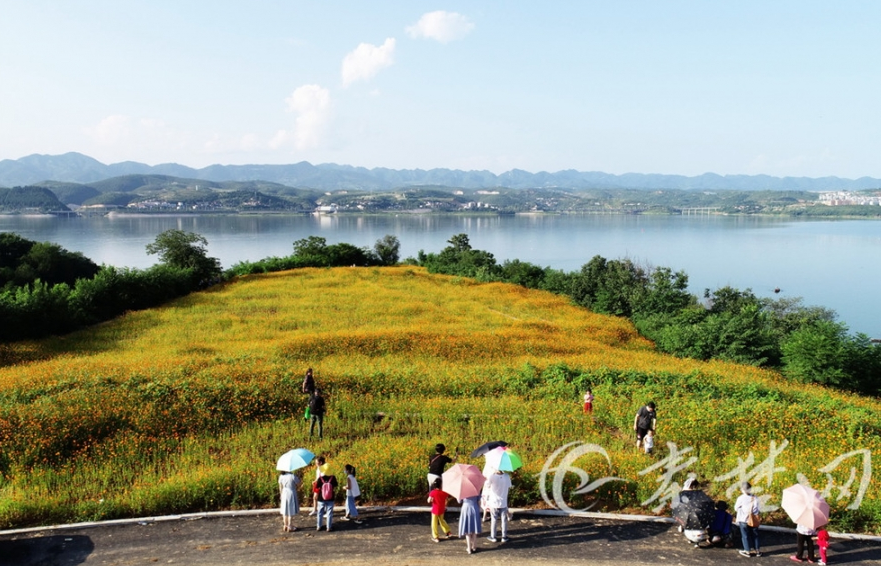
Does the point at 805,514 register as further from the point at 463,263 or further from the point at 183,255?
the point at 463,263

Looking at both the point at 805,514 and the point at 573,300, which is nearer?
the point at 805,514

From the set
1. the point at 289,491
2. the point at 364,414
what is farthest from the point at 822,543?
the point at 364,414

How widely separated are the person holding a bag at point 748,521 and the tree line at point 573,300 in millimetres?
21633

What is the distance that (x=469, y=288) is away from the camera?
5294cm

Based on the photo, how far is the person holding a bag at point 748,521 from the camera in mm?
10297

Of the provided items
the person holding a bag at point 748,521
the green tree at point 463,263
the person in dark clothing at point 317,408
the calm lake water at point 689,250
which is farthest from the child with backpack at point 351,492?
the calm lake water at point 689,250

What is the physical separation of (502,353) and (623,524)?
17.0m

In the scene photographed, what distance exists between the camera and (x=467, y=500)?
34.8 feet

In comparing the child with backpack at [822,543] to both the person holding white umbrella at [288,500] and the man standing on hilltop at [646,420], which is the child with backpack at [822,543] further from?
the person holding white umbrella at [288,500]

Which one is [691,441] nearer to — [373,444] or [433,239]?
[373,444]

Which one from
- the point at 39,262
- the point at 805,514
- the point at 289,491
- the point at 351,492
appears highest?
the point at 39,262

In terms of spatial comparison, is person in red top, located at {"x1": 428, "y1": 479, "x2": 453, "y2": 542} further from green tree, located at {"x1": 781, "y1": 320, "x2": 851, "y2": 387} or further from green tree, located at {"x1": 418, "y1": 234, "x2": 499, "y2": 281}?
green tree, located at {"x1": 418, "y1": 234, "x2": 499, "y2": 281}

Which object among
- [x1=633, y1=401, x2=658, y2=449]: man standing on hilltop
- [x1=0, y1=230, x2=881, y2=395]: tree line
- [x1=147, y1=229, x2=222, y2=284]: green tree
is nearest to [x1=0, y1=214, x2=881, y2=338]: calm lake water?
[x1=0, y1=230, x2=881, y2=395]: tree line

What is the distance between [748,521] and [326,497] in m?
8.07
